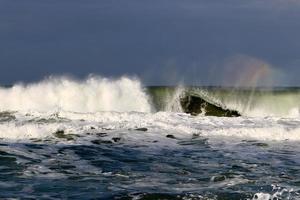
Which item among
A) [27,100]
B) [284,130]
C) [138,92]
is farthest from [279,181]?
[27,100]

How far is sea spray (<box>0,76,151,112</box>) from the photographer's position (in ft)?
99.5

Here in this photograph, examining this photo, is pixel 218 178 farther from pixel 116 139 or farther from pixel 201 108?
pixel 201 108

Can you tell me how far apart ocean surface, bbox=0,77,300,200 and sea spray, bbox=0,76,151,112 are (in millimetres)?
55

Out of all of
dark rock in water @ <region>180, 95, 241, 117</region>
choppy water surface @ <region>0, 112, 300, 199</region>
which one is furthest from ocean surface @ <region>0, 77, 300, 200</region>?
dark rock in water @ <region>180, 95, 241, 117</region>

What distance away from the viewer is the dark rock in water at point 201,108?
2816 centimetres

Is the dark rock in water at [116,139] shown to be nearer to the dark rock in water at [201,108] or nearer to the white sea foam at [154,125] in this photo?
the white sea foam at [154,125]

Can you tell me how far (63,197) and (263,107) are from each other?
1000 inches

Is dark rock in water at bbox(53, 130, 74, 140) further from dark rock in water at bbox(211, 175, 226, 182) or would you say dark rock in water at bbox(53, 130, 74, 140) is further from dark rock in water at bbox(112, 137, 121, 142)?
dark rock in water at bbox(211, 175, 226, 182)

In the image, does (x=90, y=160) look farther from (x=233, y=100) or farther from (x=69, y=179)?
(x=233, y=100)

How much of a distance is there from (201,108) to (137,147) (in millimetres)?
12545

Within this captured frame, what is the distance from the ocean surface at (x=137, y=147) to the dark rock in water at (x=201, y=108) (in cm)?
15

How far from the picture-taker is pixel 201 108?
28.7 meters

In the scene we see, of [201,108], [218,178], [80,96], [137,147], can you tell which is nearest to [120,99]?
[80,96]

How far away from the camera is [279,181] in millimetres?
11531
